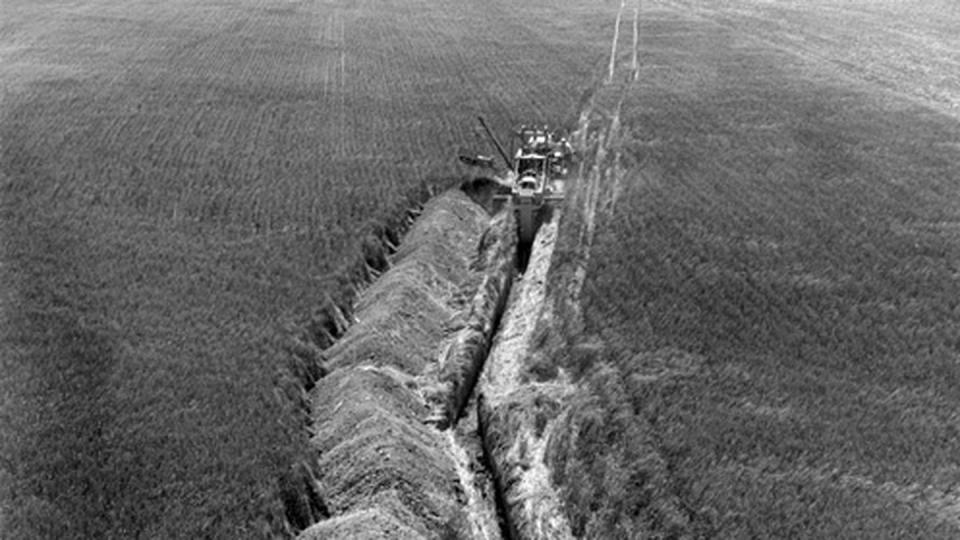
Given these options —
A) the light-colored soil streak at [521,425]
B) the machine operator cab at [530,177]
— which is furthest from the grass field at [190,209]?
the light-colored soil streak at [521,425]

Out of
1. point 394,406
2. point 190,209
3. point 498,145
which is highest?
point 498,145

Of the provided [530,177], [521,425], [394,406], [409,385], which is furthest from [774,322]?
[530,177]

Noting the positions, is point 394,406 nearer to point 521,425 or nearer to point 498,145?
point 521,425

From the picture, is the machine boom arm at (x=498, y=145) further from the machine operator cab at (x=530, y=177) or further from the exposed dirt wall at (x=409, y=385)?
the exposed dirt wall at (x=409, y=385)

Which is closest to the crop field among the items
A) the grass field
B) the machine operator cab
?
the machine operator cab

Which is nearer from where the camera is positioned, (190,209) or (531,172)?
(190,209)

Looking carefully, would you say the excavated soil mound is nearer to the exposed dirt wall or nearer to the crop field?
the exposed dirt wall

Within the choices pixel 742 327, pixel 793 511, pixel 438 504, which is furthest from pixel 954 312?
pixel 438 504
